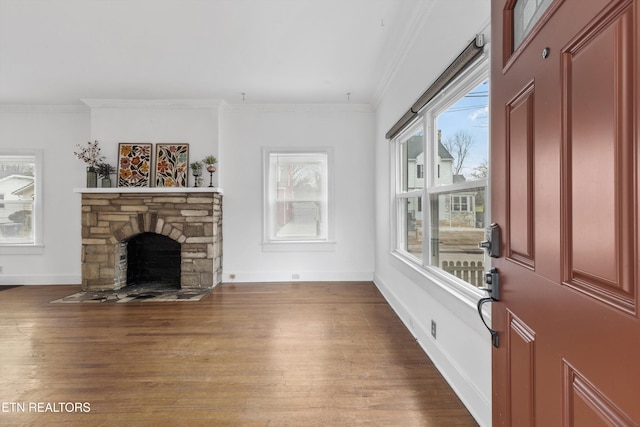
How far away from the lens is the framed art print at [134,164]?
4871 millimetres

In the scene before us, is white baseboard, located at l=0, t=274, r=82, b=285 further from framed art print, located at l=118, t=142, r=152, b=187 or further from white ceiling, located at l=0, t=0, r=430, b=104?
white ceiling, located at l=0, t=0, r=430, b=104

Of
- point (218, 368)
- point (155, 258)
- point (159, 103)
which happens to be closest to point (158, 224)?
point (155, 258)

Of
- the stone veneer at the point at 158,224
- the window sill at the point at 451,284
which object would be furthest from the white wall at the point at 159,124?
the window sill at the point at 451,284

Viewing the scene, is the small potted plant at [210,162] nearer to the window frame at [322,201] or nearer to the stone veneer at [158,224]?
the stone veneer at [158,224]

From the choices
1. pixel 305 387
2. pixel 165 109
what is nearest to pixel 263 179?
pixel 165 109

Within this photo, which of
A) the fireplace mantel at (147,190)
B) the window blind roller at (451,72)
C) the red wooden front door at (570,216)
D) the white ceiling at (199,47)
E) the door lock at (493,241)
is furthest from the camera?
the fireplace mantel at (147,190)

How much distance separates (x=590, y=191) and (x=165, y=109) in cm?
541

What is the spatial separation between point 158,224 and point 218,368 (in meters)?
3.02

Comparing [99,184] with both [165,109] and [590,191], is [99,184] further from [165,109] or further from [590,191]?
A: [590,191]

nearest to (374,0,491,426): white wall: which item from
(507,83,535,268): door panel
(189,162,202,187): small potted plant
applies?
(507,83,535,268): door panel

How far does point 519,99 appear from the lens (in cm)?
94

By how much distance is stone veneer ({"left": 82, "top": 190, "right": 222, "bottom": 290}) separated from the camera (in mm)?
4730

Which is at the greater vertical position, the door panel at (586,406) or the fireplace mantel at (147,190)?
the fireplace mantel at (147,190)

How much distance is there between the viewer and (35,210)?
16.7ft
